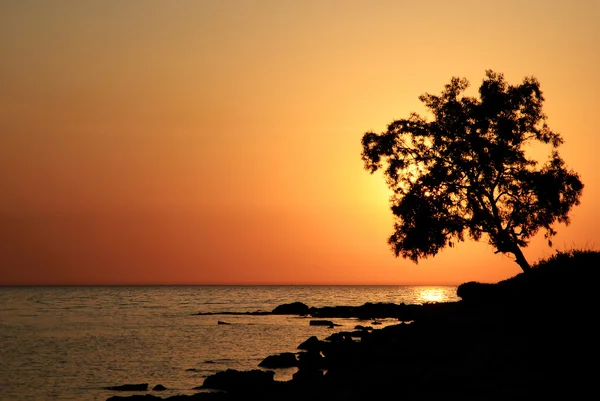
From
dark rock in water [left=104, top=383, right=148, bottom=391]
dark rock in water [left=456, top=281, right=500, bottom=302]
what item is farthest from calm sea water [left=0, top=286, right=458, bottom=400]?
dark rock in water [left=456, top=281, right=500, bottom=302]

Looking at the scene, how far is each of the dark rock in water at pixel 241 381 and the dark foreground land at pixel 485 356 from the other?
2.3 inches

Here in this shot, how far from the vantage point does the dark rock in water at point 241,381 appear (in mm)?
27828

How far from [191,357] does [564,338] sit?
30.4m

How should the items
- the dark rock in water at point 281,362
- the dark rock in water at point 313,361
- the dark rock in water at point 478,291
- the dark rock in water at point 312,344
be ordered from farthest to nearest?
the dark rock in water at point 312,344 → the dark rock in water at point 281,362 → the dark rock in water at point 478,291 → the dark rock in water at point 313,361

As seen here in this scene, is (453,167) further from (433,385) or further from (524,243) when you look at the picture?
(433,385)

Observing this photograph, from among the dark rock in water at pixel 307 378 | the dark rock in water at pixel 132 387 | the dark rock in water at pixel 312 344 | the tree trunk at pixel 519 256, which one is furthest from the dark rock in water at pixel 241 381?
the tree trunk at pixel 519 256

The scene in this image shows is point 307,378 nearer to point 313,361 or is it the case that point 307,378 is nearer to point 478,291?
point 313,361

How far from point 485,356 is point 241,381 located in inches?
467

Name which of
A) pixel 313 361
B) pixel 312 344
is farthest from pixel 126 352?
pixel 313 361

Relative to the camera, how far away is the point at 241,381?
96.9ft

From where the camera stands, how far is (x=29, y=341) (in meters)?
60.0

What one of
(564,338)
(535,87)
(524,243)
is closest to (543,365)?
(564,338)

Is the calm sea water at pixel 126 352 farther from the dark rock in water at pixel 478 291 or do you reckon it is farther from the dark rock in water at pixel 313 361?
the dark rock in water at pixel 478 291

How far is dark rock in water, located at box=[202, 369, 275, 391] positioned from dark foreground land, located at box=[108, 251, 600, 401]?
6 cm
